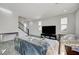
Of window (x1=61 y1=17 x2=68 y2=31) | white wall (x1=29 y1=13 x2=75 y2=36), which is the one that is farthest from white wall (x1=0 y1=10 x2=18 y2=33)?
window (x1=61 y1=17 x2=68 y2=31)

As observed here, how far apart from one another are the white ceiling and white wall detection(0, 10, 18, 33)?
83 millimetres

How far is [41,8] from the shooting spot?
4.12 feet

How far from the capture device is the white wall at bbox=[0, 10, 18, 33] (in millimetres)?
1256

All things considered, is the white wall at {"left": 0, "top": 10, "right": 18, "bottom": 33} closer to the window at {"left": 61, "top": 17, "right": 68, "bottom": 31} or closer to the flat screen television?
the flat screen television

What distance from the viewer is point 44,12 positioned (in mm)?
1277

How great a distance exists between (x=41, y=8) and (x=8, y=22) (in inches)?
18.2

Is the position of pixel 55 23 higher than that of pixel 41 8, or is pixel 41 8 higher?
pixel 41 8

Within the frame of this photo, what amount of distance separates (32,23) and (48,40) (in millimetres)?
306

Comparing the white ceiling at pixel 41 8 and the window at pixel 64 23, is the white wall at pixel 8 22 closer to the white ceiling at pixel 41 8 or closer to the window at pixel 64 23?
the white ceiling at pixel 41 8

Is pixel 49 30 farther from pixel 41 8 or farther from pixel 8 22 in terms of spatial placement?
pixel 8 22

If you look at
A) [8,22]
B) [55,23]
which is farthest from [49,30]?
[8,22]

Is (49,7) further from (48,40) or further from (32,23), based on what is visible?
(48,40)

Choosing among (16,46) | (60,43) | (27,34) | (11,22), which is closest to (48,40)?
(60,43)

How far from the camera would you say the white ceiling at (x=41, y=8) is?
4.05 ft
